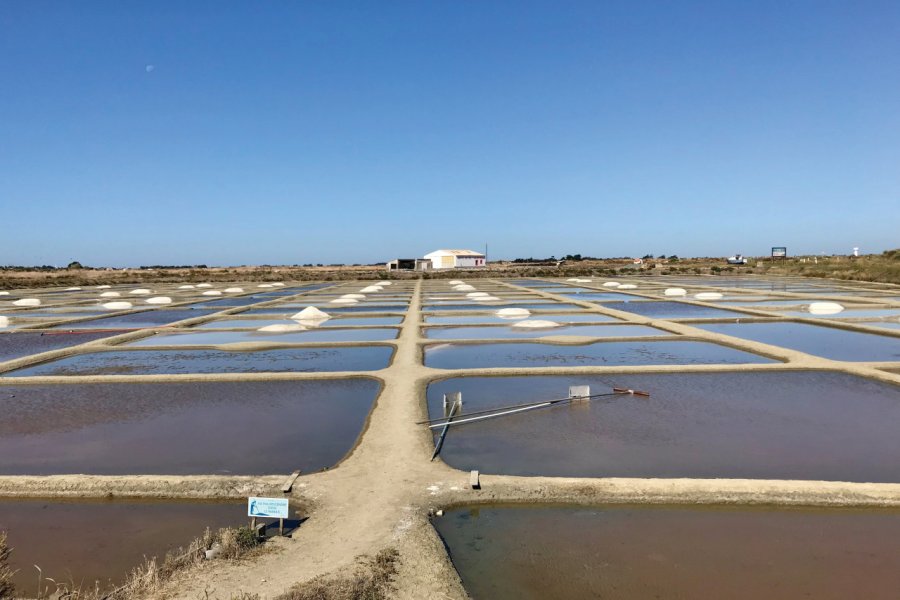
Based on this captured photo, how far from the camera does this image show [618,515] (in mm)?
6676

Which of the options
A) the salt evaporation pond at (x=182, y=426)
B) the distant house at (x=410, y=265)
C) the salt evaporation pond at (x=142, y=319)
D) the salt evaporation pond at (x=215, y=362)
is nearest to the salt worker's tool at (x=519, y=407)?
the salt evaporation pond at (x=182, y=426)

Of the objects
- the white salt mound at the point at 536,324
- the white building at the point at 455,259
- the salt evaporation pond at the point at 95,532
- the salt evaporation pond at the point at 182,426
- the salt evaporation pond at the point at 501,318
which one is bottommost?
the salt evaporation pond at the point at 95,532

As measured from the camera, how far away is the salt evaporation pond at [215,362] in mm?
15188

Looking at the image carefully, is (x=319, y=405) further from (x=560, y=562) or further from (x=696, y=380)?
(x=696, y=380)

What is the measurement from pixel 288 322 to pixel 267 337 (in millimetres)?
3847

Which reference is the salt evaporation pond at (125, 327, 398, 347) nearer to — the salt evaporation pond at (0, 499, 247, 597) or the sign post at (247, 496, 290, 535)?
the salt evaporation pond at (0, 499, 247, 597)

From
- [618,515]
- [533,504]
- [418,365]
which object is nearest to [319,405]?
[418,365]

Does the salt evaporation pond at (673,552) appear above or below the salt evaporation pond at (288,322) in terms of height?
below

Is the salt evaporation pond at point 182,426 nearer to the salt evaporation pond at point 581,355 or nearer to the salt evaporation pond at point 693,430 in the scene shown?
the salt evaporation pond at point 693,430

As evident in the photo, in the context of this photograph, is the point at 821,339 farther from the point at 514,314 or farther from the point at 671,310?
the point at 514,314

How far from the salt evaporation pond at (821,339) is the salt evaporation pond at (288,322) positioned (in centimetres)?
1315

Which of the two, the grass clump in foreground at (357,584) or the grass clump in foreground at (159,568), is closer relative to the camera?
the grass clump in foreground at (357,584)

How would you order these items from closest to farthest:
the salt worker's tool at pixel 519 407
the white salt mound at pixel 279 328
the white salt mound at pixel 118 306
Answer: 1. the salt worker's tool at pixel 519 407
2. the white salt mound at pixel 279 328
3. the white salt mound at pixel 118 306

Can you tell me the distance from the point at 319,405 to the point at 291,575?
6.55 m
